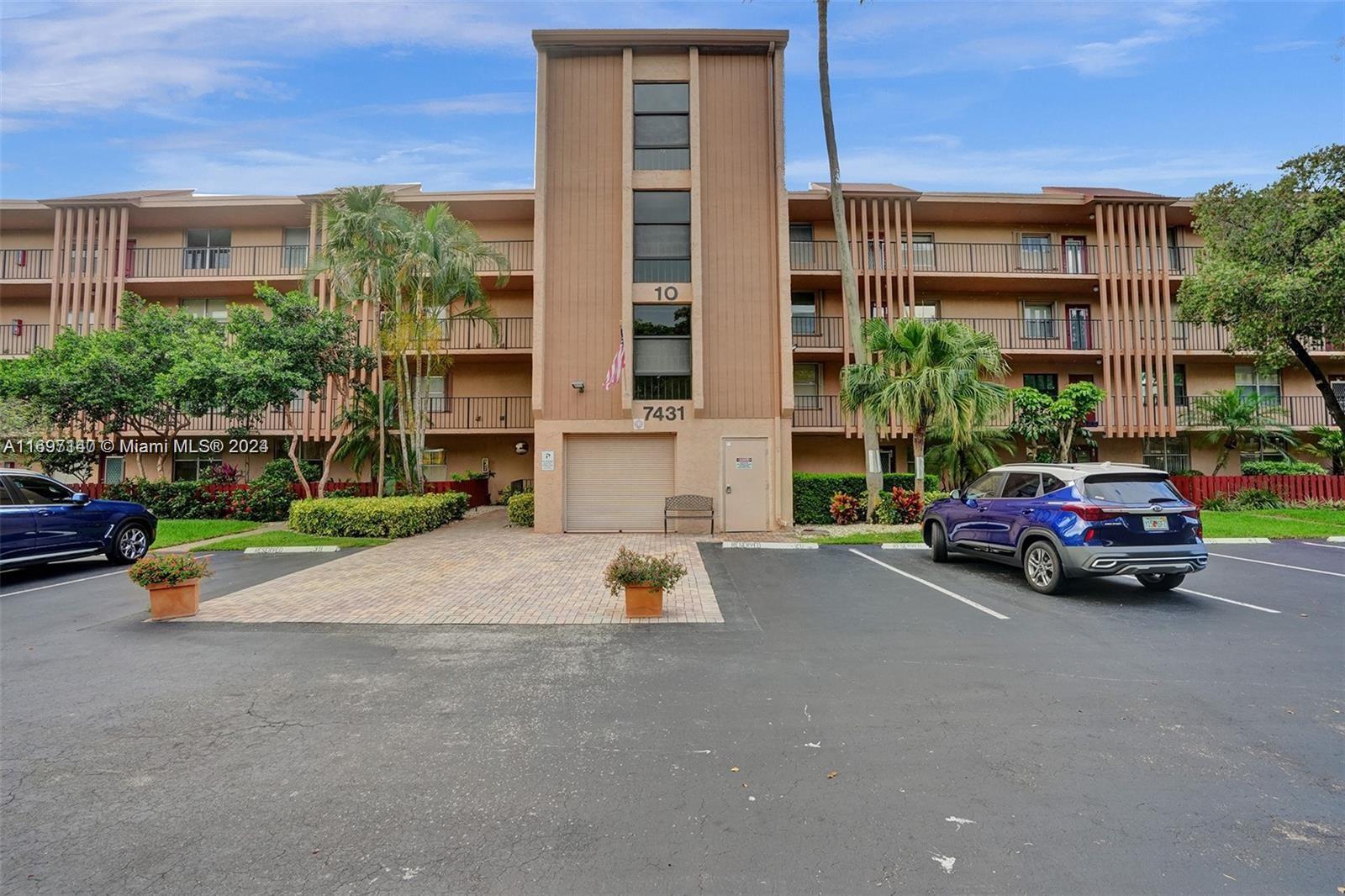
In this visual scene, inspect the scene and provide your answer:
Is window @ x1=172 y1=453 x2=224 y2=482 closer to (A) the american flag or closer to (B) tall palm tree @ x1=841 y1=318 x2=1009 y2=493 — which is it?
(A) the american flag

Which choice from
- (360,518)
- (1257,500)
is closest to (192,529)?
(360,518)

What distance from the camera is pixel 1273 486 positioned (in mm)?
18453

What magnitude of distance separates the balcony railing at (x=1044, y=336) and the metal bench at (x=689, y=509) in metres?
12.8

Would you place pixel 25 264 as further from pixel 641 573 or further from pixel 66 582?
pixel 641 573

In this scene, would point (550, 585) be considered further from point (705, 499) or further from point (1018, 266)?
point (1018, 266)

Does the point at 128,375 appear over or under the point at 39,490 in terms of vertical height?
over

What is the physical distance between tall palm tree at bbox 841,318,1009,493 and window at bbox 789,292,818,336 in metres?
4.87

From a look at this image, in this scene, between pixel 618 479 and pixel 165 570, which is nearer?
pixel 165 570

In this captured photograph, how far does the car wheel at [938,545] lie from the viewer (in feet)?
34.7

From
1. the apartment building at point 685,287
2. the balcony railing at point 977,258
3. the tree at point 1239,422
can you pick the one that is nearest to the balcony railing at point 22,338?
the apartment building at point 685,287

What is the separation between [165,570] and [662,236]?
13221 mm

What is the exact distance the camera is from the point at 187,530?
1514 centimetres

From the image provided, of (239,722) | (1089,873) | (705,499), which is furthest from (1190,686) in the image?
(705,499)

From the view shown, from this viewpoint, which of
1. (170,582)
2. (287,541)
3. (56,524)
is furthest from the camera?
(287,541)
